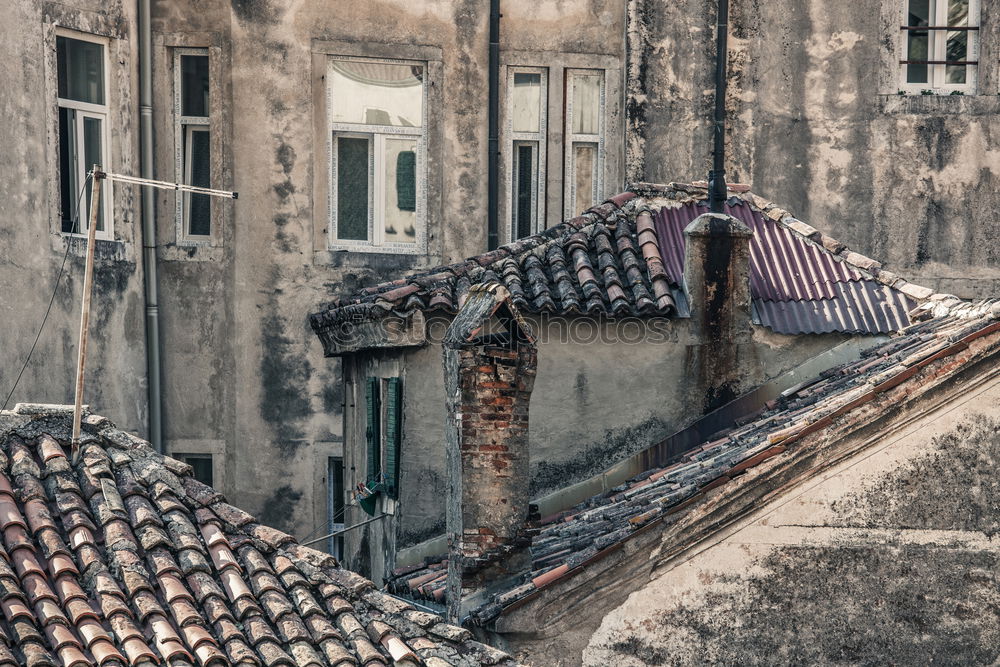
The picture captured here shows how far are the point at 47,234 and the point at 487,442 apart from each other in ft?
22.1

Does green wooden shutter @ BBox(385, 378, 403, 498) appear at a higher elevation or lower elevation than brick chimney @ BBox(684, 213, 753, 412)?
lower

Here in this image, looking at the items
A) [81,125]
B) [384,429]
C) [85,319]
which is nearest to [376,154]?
[81,125]

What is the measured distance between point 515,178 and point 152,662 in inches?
500

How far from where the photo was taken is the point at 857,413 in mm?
11188

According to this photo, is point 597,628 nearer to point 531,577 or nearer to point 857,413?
point 531,577

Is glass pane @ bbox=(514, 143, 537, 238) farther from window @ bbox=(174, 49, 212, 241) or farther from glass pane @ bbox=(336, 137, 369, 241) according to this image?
window @ bbox=(174, 49, 212, 241)

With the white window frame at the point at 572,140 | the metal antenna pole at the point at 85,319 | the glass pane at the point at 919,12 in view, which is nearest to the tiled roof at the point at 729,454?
the metal antenna pole at the point at 85,319

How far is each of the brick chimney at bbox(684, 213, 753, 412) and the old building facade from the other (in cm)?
581

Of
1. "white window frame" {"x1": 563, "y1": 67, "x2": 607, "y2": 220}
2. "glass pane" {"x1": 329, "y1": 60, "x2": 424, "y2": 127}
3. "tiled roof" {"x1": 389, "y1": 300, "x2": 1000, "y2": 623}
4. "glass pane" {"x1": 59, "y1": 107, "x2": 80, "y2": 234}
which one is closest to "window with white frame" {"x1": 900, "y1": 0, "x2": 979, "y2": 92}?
"white window frame" {"x1": 563, "y1": 67, "x2": 607, "y2": 220}

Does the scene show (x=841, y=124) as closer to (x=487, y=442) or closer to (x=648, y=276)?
(x=648, y=276)

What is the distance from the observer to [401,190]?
66.8ft

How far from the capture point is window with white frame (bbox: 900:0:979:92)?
2070 centimetres

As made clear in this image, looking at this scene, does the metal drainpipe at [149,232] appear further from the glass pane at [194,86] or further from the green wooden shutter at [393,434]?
the green wooden shutter at [393,434]

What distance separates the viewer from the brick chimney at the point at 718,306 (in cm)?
1448
